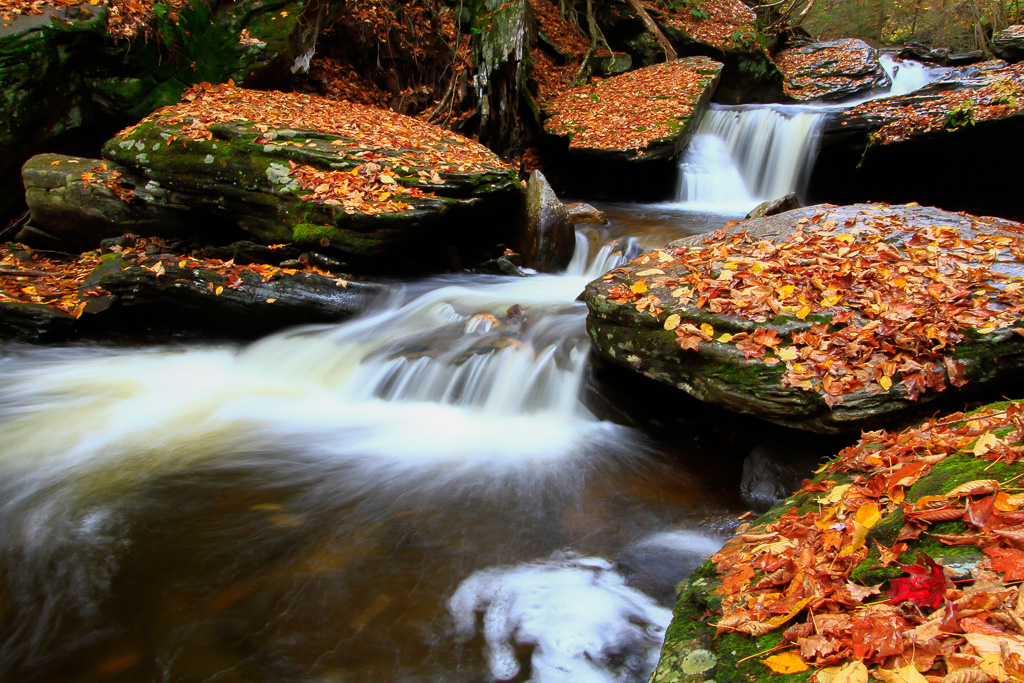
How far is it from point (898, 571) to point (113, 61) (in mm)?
11296

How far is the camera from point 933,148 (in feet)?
31.4

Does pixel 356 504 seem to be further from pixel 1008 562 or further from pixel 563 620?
pixel 1008 562

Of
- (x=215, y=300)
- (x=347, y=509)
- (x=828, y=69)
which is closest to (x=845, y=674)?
(x=347, y=509)

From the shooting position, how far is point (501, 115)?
1163 cm

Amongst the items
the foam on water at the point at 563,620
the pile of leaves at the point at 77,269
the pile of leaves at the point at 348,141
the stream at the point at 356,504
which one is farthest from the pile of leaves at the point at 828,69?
the foam on water at the point at 563,620

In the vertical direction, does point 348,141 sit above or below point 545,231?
above

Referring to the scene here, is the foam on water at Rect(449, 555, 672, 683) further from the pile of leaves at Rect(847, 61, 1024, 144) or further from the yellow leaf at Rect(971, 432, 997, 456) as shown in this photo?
the pile of leaves at Rect(847, 61, 1024, 144)

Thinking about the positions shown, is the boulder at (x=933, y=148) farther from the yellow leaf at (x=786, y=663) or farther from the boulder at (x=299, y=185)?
the yellow leaf at (x=786, y=663)

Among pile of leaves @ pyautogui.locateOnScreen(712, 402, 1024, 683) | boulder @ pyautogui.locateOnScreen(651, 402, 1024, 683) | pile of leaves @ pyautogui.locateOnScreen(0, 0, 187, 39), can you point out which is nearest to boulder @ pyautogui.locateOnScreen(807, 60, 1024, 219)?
pile of leaves @ pyautogui.locateOnScreen(712, 402, 1024, 683)

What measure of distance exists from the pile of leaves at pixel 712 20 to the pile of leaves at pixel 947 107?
5.50m

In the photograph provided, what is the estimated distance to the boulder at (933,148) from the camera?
891cm

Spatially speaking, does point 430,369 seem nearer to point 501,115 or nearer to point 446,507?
point 446,507

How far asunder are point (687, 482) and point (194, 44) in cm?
998

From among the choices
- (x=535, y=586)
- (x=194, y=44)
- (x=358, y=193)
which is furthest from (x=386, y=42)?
(x=535, y=586)
